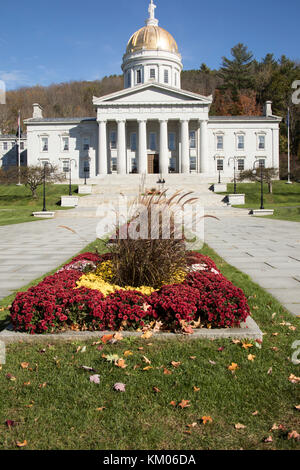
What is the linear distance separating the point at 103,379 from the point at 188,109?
2461 inches

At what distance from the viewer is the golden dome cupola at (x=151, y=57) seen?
70.0 metres

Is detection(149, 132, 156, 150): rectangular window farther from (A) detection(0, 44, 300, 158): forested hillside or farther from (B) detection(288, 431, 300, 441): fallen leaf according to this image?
(B) detection(288, 431, 300, 441): fallen leaf

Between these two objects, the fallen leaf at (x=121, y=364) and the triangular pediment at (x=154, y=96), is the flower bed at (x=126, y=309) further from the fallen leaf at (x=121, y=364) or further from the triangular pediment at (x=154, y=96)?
the triangular pediment at (x=154, y=96)

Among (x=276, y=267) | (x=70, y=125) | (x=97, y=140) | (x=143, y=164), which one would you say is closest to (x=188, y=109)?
(x=143, y=164)

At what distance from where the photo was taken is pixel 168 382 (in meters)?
3.56

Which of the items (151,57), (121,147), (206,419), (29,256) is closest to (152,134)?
(121,147)

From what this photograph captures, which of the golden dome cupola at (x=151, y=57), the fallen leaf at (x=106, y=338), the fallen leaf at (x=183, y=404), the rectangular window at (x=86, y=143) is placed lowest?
the fallen leaf at (x=183, y=404)

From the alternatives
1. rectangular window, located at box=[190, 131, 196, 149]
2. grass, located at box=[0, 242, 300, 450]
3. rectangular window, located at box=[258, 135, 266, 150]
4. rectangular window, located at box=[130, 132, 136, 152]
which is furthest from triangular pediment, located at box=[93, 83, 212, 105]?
grass, located at box=[0, 242, 300, 450]

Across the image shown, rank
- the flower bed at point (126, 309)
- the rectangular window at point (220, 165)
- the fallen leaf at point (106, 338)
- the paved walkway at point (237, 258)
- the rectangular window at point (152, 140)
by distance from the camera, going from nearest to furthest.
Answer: the fallen leaf at point (106, 338) < the flower bed at point (126, 309) < the paved walkway at point (237, 258) < the rectangular window at point (152, 140) < the rectangular window at point (220, 165)

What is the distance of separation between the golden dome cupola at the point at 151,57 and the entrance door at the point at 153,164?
15069mm

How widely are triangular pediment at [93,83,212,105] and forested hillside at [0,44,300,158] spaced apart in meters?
24.1

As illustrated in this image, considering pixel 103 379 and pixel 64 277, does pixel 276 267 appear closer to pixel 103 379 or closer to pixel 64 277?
pixel 64 277

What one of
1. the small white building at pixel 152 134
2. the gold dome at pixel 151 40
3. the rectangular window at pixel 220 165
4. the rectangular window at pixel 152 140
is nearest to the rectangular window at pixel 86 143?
the small white building at pixel 152 134

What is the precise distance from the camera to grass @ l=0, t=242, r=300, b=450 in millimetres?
2768
